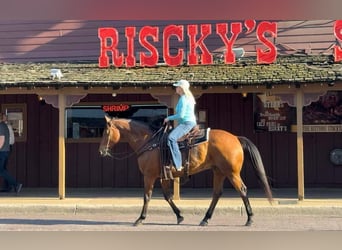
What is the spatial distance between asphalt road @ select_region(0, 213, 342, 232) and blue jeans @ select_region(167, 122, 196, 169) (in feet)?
3.97

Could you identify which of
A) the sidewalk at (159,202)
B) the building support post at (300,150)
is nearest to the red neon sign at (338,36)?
the building support post at (300,150)

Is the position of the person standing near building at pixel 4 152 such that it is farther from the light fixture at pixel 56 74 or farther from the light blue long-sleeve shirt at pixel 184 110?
the light blue long-sleeve shirt at pixel 184 110

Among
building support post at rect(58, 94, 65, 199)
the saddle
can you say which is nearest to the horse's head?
the saddle

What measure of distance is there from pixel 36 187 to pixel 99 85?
4.77m

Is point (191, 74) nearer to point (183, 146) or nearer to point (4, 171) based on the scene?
point (183, 146)

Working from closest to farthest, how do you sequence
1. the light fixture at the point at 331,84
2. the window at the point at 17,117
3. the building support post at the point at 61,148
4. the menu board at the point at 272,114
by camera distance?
the light fixture at the point at 331,84
the building support post at the point at 61,148
the menu board at the point at 272,114
the window at the point at 17,117

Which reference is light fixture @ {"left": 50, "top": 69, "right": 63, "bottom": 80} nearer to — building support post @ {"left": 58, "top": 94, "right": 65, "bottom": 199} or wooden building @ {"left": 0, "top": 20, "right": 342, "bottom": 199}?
wooden building @ {"left": 0, "top": 20, "right": 342, "bottom": 199}

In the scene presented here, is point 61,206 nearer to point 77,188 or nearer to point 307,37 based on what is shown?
point 77,188

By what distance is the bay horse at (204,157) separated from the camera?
8.82 metres

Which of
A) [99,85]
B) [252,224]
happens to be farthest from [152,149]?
[99,85]

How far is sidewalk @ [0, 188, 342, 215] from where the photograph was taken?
1047cm

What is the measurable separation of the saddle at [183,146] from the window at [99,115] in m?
5.26

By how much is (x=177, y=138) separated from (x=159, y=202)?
295 centimetres

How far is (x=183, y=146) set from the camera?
8.88m
